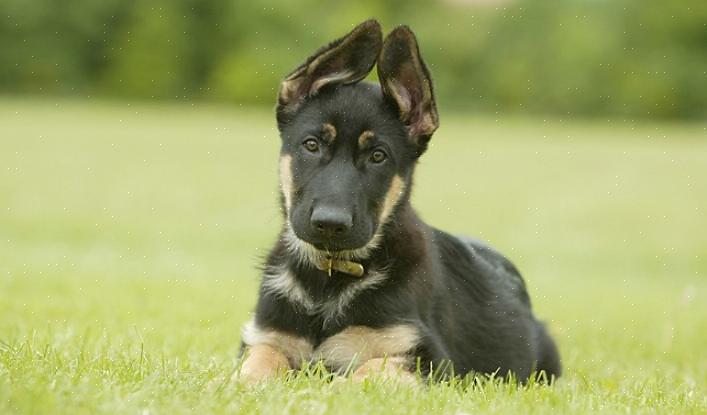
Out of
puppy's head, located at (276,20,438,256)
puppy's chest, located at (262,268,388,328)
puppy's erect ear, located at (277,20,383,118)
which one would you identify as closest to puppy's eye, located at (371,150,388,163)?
puppy's head, located at (276,20,438,256)

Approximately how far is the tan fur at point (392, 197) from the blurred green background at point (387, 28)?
5605 centimetres

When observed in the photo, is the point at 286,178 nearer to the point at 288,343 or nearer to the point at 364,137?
the point at 364,137

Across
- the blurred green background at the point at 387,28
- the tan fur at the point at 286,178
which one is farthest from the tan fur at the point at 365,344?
the blurred green background at the point at 387,28

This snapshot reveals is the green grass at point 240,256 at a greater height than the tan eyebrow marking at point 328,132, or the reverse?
the tan eyebrow marking at point 328,132

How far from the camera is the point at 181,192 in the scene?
23.3m

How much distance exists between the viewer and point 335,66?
17.6ft

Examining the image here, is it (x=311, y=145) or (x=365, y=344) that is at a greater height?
(x=311, y=145)

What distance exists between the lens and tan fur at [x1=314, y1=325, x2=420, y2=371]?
486cm

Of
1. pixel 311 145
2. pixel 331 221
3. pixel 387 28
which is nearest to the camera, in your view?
pixel 331 221

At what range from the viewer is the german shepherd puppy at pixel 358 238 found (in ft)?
16.1

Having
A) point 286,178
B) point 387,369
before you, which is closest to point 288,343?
point 387,369

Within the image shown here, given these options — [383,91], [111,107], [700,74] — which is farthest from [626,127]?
[383,91]

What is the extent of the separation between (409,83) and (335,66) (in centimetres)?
39

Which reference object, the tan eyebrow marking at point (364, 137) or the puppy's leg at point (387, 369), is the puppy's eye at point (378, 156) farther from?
the puppy's leg at point (387, 369)
